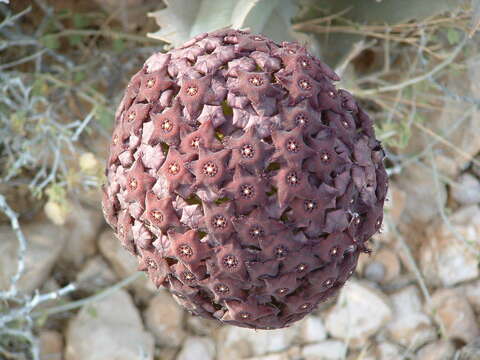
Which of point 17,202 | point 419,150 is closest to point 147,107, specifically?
point 17,202

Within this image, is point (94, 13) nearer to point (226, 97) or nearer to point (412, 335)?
point (226, 97)

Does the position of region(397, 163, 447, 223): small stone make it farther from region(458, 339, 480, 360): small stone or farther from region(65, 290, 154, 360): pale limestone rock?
region(65, 290, 154, 360): pale limestone rock

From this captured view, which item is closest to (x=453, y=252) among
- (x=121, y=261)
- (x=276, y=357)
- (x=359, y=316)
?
(x=359, y=316)

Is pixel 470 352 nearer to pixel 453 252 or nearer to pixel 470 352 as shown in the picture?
pixel 470 352

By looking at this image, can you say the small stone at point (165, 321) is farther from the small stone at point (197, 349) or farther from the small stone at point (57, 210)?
the small stone at point (57, 210)

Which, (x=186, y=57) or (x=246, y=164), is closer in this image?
(x=246, y=164)

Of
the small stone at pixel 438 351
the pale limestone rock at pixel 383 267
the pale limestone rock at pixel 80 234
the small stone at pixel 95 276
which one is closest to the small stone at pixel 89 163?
the pale limestone rock at pixel 80 234
